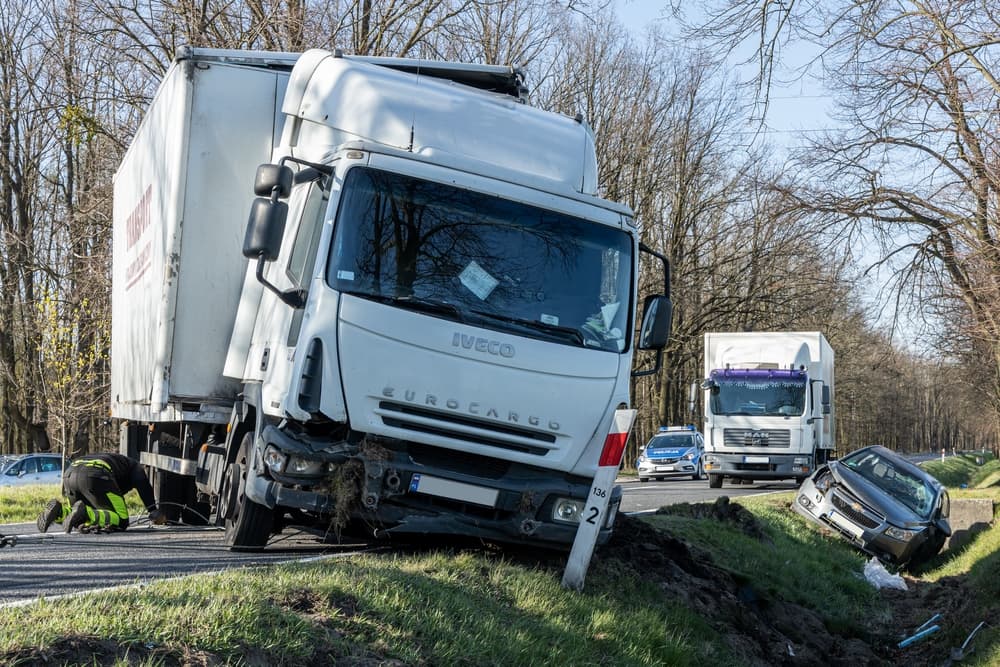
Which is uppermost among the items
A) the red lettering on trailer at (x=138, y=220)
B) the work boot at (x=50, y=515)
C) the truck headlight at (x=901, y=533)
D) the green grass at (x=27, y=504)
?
the red lettering on trailer at (x=138, y=220)

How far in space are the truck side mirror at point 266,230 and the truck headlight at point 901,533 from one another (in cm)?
1263

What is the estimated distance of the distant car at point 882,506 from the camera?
56.7ft

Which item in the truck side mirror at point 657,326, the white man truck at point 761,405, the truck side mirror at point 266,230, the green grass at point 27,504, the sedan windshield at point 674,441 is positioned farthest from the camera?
the sedan windshield at point 674,441

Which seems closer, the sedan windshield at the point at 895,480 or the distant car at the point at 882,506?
the distant car at the point at 882,506

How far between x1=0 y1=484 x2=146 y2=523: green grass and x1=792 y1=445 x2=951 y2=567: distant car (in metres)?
10.3

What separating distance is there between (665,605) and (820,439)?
2202 cm

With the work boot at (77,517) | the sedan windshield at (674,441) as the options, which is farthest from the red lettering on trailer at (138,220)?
the sedan windshield at (674,441)

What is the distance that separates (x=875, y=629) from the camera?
13352 millimetres

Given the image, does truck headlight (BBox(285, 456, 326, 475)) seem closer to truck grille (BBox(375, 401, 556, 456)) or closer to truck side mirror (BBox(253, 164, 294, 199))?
truck grille (BBox(375, 401, 556, 456))

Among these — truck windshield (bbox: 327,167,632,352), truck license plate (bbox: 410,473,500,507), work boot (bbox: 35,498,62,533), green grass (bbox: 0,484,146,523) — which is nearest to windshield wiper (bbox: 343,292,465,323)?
truck windshield (bbox: 327,167,632,352)

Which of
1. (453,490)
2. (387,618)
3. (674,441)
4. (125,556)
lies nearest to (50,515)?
(125,556)

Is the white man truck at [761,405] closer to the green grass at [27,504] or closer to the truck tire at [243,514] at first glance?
the green grass at [27,504]

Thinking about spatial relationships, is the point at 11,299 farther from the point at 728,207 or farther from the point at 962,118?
the point at 962,118

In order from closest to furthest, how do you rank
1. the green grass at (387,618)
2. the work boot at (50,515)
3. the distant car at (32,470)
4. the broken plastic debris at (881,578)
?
the green grass at (387,618) → the work boot at (50,515) → the broken plastic debris at (881,578) → the distant car at (32,470)
